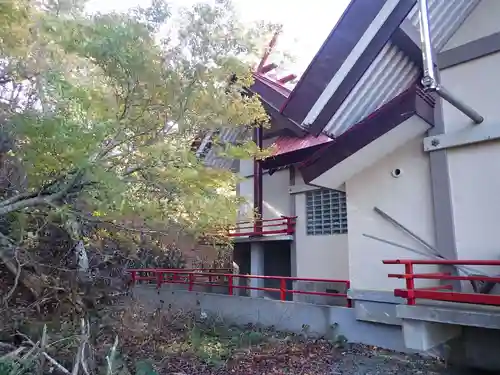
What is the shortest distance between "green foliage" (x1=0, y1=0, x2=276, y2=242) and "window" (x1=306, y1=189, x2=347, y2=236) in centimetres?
399

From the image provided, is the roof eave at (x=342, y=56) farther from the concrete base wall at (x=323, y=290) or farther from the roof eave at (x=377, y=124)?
the concrete base wall at (x=323, y=290)

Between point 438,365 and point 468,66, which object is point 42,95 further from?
point 438,365

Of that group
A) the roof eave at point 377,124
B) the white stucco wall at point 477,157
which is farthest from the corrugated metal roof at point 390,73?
the roof eave at point 377,124

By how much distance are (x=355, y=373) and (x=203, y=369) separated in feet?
7.01

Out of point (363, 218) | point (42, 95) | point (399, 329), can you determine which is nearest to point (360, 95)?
point (363, 218)

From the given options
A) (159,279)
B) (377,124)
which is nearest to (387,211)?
(377,124)

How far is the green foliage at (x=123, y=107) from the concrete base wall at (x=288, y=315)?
2970 mm

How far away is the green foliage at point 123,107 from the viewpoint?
4242 mm

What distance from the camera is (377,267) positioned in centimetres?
676

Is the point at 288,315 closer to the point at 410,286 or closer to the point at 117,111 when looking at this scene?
the point at 410,286

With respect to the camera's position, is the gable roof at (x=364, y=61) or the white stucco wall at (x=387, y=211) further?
the white stucco wall at (x=387, y=211)

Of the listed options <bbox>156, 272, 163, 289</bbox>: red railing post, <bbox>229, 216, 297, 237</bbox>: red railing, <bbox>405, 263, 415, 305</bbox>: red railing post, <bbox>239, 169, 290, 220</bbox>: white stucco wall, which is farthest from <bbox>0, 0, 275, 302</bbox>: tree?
<bbox>156, 272, 163, 289</bbox>: red railing post

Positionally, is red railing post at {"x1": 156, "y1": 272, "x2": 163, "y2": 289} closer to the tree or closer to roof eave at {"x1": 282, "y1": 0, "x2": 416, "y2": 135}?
the tree

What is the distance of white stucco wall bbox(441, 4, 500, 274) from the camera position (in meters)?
5.67
